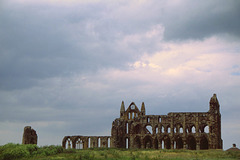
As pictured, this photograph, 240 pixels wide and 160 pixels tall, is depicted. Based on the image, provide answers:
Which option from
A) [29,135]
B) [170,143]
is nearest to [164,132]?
[170,143]

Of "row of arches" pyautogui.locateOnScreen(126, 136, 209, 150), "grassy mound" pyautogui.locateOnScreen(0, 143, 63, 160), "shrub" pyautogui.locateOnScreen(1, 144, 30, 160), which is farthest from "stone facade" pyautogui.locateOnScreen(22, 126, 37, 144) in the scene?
"row of arches" pyautogui.locateOnScreen(126, 136, 209, 150)

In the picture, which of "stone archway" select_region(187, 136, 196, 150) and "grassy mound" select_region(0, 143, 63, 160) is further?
"stone archway" select_region(187, 136, 196, 150)

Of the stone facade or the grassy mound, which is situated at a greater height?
the stone facade

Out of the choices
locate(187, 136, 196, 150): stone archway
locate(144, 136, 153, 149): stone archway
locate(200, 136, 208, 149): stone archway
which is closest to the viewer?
locate(200, 136, 208, 149): stone archway

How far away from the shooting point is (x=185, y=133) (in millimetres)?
77750

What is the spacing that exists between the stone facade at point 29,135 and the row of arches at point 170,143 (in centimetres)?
2700

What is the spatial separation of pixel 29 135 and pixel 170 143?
33.9 meters

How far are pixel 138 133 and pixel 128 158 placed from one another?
44.6 m

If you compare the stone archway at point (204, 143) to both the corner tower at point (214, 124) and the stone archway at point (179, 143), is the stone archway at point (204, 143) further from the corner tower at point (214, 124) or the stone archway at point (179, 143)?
the stone archway at point (179, 143)

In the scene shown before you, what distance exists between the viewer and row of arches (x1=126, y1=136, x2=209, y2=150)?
77.4 m

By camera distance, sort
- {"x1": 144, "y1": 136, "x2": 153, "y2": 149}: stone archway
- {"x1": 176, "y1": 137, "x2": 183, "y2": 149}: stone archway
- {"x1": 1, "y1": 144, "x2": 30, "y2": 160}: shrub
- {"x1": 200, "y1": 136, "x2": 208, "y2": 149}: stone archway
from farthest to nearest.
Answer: {"x1": 144, "y1": 136, "x2": 153, "y2": 149}: stone archway < {"x1": 176, "y1": 137, "x2": 183, "y2": 149}: stone archway < {"x1": 200, "y1": 136, "x2": 208, "y2": 149}: stone archway < {"x1": 1, "y1": 144, "x2": 30, "y2": 160}: shrub

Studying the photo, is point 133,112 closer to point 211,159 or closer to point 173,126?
point 173,126

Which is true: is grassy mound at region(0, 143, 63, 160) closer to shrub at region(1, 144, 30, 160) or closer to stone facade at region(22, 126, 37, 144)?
shrub at region(1, 144, 30, 160)

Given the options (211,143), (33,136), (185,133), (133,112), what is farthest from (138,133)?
(33,136)
